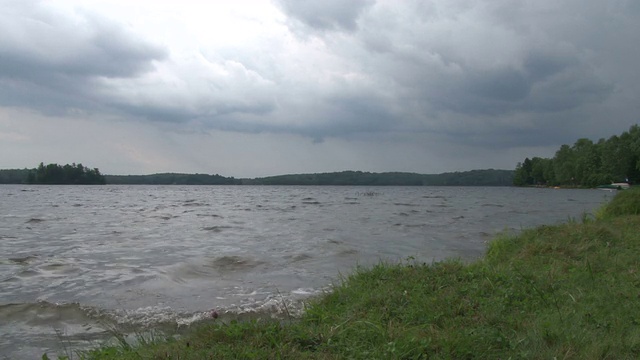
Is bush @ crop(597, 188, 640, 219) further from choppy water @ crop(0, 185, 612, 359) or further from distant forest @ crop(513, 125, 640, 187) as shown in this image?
distant forest @ crop(513, 125, 640, 187)

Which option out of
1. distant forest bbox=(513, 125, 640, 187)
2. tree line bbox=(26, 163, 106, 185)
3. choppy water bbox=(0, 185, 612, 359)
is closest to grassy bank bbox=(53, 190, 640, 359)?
choppy water bbox=(0, 185, 612, 359)

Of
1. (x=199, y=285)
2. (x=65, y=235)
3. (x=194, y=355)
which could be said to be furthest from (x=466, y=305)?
(x=65, y=235)

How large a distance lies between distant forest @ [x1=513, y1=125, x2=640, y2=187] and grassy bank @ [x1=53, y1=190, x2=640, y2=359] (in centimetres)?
9797

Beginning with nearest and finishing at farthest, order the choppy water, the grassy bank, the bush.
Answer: the grassy bank, the choppy water, the bush

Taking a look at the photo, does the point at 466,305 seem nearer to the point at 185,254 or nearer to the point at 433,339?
the point at 433,339

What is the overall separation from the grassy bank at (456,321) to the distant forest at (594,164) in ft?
321

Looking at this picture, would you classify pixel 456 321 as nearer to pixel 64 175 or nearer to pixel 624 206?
pixel 624 206

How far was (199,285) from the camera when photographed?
961 cm

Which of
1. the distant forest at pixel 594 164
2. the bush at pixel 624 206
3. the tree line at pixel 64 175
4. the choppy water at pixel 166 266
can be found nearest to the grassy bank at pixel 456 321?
the choppy water at pixel 166 266

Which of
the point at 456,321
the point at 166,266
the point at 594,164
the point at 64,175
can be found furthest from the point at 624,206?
the point at 64,175

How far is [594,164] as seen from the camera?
348ft

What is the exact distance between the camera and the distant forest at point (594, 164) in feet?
309

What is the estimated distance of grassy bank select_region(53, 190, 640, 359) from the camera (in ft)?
13.5

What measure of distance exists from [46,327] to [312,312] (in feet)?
14.3
